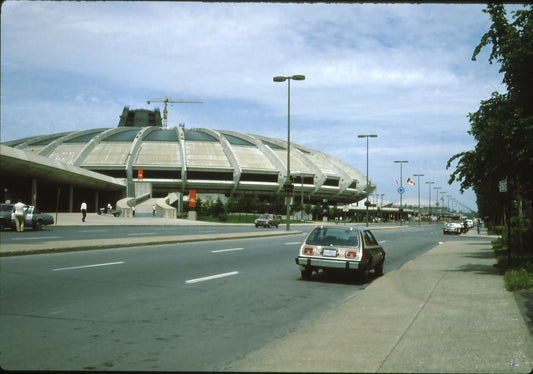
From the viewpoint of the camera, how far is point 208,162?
341ft

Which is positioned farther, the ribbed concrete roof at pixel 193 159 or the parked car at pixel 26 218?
the ribbed concrete roof at pixel 193 159

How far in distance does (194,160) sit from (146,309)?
96186 mm

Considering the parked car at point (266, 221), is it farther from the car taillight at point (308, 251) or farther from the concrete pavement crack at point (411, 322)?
the concrete pavement crack at point (411, 322)

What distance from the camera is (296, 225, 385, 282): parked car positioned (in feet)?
40.7

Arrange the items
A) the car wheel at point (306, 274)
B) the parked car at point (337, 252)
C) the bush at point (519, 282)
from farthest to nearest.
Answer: the car wheel at point (306, 274) → the parked car at point (337, 252) → the bush at point (519, 282)

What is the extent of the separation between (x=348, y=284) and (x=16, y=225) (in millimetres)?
24117

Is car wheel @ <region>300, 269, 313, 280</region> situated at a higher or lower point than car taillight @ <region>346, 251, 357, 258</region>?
lower

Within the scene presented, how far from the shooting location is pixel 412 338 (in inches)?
257

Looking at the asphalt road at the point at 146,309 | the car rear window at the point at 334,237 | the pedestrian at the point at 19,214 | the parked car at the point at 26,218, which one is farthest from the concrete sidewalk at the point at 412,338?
the parked car at the point at 26,218

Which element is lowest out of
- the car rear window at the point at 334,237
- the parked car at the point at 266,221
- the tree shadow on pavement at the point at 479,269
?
the tree shadow on pavement at the point at 479,269

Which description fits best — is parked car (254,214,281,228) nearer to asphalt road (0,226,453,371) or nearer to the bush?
asphalt road (0,226,453,371)

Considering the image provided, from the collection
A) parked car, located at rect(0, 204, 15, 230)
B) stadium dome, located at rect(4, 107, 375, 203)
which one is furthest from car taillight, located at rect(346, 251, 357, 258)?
stadium dome, located at rect(4, 107, 375, 203)

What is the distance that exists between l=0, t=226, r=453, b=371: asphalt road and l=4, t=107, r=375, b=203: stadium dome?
240ft

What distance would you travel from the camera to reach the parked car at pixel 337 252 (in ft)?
40.7
